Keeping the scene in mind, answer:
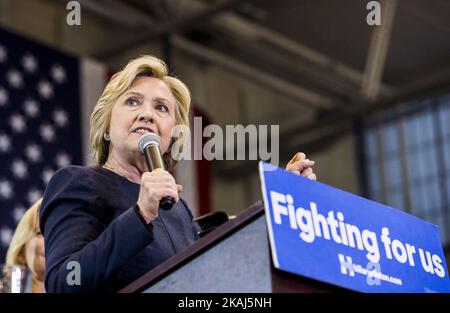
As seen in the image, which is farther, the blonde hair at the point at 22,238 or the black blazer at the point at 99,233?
the blonde hair at the point at 22,238

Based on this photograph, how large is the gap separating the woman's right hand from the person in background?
1.39m

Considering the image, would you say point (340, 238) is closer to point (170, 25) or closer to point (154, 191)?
point (154, 191)

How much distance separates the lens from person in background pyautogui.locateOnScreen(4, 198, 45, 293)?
9.83ft

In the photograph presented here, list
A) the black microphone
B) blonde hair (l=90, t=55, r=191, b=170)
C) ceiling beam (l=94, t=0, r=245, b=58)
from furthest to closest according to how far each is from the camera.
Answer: ceiling beam (l=94, t=0, r=245, b=58) → blonde hair (l=90, t=55, r=191, b=170) → the black microphone

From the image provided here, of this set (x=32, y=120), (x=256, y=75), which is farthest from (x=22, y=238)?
(x=256, y=75)

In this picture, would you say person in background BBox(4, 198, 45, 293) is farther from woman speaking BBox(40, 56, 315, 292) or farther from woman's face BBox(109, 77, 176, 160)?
woman's face BBox(109, 77, 176, 160)

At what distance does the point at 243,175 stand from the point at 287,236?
9439mm

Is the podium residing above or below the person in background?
below

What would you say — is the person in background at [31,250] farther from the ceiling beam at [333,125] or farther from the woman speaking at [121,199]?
the ceiling beam at [333,125]

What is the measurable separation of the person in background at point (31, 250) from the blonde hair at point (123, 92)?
3.14ft

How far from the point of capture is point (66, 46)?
29.0ft

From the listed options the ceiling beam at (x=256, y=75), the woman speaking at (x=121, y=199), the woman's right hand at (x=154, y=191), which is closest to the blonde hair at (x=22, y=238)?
the woman speaking at (x=121, y=199)

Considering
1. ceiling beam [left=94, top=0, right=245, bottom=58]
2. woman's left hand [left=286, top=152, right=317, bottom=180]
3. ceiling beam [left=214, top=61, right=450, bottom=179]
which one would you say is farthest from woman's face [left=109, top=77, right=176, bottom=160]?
ceiling beam [left=214, top=61, right=450, bottom=179]

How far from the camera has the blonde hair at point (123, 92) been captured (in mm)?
2014
